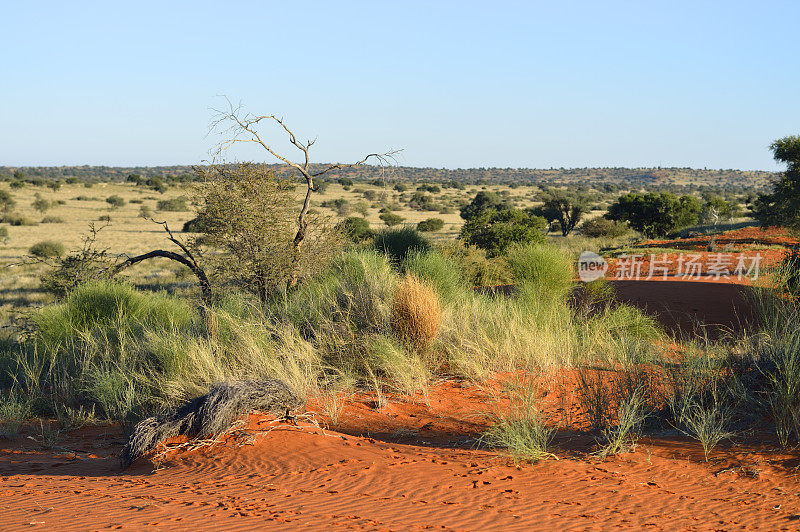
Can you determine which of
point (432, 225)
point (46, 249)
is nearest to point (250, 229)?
point (46, 249)

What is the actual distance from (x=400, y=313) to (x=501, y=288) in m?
6.77

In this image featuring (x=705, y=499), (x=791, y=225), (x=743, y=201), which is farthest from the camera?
(x=743, y=201)

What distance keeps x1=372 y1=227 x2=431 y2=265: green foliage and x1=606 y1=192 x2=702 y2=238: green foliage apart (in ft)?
80.5

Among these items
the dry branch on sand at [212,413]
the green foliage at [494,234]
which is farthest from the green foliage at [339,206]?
the dry branch on sand at [212,413]

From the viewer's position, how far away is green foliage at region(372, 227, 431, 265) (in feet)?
51.0

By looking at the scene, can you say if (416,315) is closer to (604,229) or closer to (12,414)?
(12,414)

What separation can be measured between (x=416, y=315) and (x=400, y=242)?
687 centimetres

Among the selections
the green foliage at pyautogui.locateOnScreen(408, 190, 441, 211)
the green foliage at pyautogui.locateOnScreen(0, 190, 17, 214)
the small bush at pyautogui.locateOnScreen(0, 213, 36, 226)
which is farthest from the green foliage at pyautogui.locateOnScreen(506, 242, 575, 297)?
the green foliage at pyautogui.locateOnScreen(408, 190, 441, 211)

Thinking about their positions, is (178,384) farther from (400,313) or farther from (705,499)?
(705,499)

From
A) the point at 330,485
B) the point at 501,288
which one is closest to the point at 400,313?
the point at 330,485

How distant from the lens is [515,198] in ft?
218

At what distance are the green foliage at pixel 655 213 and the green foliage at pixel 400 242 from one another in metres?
24.5

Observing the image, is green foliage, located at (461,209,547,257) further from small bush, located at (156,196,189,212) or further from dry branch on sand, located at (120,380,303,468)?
small bush, located at (156,196,189,212)

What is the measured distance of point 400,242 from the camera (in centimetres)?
1575
